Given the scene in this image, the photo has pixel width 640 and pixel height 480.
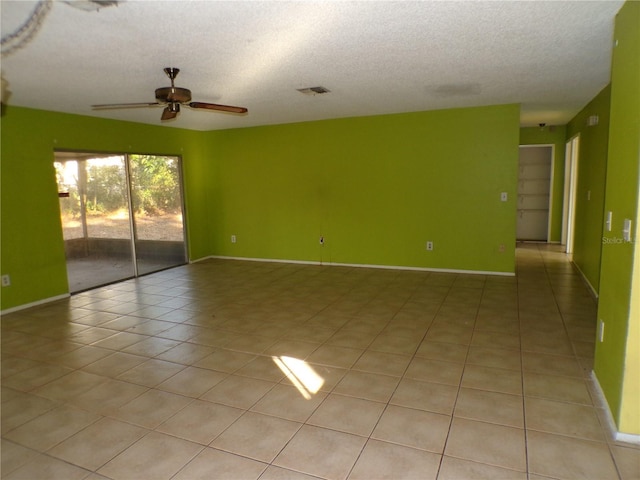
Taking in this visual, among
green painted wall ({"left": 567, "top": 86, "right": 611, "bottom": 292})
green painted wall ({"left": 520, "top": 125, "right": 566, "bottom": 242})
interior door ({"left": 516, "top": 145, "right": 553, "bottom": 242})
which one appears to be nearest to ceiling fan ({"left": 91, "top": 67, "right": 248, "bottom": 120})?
green painted wall ({"left": 567, "top": 86, "right": 611, "bottom": 292})

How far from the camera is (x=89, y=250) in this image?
218 inches

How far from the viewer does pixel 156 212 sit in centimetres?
637

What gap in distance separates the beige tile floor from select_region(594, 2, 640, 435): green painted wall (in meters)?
0.24

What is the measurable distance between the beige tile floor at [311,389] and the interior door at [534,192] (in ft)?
14.0

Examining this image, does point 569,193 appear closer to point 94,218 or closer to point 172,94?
point 172,94

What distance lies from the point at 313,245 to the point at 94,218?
3.20 meters

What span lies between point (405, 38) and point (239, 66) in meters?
1.36

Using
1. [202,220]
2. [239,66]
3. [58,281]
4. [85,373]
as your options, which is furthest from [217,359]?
[202,220]

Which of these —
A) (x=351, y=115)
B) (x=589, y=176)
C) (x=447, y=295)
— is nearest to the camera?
(x=447, y=295)

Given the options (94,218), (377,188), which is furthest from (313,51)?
(94,218)

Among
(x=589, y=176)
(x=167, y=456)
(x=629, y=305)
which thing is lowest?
(x=167, y=456)

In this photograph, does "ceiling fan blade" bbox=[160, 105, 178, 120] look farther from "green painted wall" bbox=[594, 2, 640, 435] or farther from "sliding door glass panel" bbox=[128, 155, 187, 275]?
"green painted wall" bbox=[594, 2, 640, 435]

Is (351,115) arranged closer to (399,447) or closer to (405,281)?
(405,281)

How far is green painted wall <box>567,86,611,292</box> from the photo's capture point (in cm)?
441
